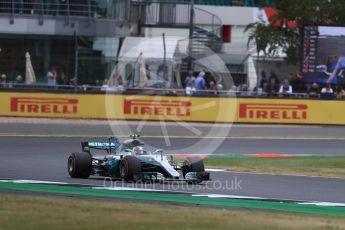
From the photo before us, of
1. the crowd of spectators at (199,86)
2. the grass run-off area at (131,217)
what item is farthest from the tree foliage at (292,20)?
the grass run-off area at (131,217)

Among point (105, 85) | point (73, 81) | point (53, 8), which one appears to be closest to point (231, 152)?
point (105, 85)

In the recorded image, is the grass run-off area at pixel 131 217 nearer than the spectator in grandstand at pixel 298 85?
Yes

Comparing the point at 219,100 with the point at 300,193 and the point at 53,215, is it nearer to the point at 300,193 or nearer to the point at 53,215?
the point at 300,193

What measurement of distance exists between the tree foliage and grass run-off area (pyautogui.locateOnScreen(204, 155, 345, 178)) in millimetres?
17139

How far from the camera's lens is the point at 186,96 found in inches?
1291

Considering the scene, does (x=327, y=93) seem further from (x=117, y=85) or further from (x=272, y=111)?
(x=117, y=85)

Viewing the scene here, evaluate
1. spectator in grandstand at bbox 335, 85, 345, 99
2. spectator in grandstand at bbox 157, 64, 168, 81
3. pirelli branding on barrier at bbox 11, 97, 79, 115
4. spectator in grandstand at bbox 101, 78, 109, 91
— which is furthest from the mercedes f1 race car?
spectator in grandstand at bbox 157, 64, 168, 81

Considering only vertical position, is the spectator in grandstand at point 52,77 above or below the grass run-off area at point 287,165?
above

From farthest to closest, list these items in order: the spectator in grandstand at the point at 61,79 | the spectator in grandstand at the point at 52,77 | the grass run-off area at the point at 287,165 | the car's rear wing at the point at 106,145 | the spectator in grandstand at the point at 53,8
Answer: the spectator in grandstand at the point at 53,8
the spectator in grandstand at the point at 61,79
the spectator in grandstand at the point at 52,77
the grass run-off area at the point at 287,165
the car's rear wing at the point at 106,145

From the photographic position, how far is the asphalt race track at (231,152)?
14.9 metres

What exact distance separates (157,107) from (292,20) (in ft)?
34.1

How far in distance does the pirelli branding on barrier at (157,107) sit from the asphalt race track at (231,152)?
2.03m

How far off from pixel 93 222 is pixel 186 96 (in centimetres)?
2287

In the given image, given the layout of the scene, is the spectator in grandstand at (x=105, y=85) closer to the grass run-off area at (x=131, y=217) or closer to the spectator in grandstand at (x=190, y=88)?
the spectator in grandstand at (x=190, y=88)
